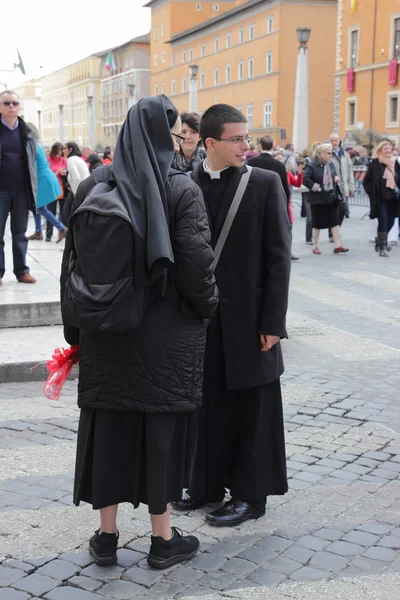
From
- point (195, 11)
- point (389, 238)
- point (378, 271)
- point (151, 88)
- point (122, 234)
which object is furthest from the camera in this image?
point (151, 88)

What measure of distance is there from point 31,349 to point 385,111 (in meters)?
49.0

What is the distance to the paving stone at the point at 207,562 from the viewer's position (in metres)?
3.63

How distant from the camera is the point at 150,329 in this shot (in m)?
3.34

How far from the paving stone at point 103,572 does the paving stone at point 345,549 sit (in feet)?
3.03

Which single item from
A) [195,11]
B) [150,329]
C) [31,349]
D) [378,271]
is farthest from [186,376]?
[195,11]

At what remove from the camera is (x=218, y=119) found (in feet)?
13.0

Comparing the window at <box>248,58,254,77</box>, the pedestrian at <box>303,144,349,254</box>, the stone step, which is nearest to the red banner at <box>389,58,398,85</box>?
the window at <box>248,58,254,77</box>

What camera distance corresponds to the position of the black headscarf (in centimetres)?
320

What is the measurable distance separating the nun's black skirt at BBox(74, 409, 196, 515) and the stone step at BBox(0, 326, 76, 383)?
8.80 feet

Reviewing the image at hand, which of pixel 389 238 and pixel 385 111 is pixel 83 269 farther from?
pixel 385 111

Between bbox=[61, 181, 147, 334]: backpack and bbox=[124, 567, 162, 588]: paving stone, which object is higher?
bbox=[61, 181, 147, 334]: backpack

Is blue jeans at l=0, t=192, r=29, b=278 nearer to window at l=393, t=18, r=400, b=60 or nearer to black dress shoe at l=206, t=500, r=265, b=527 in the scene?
black dress shoe at l=206, t=500, r=265, b=527

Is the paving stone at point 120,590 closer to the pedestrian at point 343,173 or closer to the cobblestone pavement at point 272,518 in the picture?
the cobblestone pavement at point 272,518

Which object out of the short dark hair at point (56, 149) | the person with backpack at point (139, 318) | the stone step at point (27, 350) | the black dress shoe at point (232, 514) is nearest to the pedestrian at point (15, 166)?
the stone step at point (27, 350)
